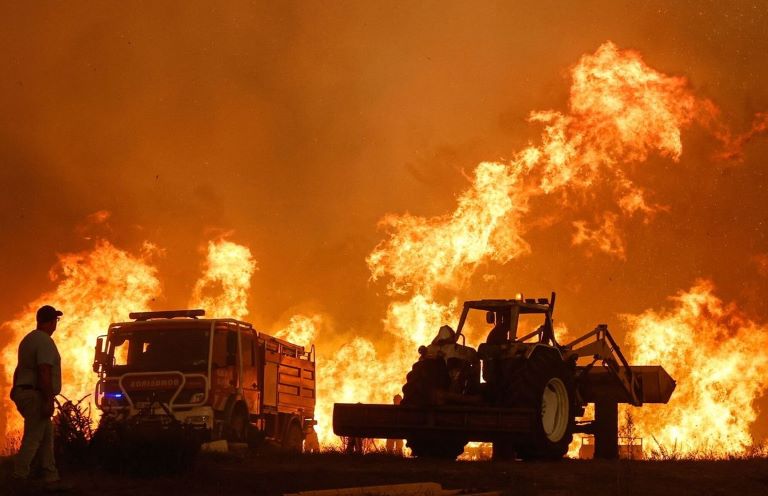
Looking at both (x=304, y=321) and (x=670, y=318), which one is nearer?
(x=670, y=318)

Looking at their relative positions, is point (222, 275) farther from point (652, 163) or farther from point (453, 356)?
point (453, 356)

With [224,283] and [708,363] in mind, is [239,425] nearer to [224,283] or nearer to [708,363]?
[708,363]

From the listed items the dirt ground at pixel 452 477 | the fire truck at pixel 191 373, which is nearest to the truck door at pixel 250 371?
the fire truck at pixel 191 373

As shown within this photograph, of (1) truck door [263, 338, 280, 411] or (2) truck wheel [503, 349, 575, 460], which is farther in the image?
(1) truck door [263, 338, 280, 411]

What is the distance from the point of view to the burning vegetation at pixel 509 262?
3450cm

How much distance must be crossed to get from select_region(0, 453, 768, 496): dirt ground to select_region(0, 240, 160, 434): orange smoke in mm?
20614

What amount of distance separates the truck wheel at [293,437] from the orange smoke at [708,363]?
1509 centimetres

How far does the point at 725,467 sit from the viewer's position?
14.1 metres

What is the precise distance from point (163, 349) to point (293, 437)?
4389 mm

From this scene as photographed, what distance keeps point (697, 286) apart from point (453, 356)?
2302 centimetres

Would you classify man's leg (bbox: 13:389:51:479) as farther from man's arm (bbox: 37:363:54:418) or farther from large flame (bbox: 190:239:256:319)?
large flame (bbox: 190:239:256:319)

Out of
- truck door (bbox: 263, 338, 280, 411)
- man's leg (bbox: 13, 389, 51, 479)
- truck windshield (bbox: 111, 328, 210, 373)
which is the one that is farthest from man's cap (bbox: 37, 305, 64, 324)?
truck door (bbox: 263, 338, 280, 411)

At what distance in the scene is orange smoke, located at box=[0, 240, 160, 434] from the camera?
3506 centimetres

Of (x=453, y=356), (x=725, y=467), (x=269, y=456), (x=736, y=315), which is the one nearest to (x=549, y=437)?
(x=453, y=356)
